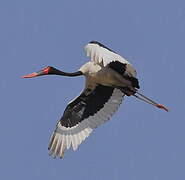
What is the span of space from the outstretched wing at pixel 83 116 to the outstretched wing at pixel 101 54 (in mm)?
2547

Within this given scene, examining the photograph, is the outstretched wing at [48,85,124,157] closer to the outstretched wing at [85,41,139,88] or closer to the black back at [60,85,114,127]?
the black back at [60,85,114,127]

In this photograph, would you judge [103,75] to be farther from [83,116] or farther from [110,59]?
[110,59]

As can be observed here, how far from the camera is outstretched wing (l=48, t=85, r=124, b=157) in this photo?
22859mm

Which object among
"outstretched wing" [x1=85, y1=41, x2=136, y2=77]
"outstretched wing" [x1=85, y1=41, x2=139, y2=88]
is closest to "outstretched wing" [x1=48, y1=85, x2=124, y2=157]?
"outstretched wing" [x1=85, y1=41, x2=139, y2=88]

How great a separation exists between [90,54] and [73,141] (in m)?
3.79

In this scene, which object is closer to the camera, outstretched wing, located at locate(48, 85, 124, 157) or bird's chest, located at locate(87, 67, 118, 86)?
bird's chest, located at locate(87, 67, 118, 86)

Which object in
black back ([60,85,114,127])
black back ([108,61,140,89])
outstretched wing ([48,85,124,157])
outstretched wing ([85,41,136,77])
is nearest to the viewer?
outstretched wing ([85,41,136,77])

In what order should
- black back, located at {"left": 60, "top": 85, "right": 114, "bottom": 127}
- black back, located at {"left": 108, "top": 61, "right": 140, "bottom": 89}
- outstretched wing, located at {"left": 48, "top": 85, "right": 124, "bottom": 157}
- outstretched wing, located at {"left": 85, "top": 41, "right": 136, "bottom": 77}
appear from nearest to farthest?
outstretched wing, located at {"left": 85, "top": 41, "right": 136, "bottom": 77} < black back, located at {"left": 108, "top": 61, "right": 140, "bottom": 89} < outstretched wing, located at {"left": 48, "top": 85, "right": 124, "bottom": 157} < black back, located at {"left": 60, "top": 85, "right": 114, "bottom": 127}

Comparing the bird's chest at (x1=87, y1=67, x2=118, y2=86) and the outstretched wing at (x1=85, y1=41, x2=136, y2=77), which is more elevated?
the bird's chest at (x1=87, y1=67, x2=118, y2=86)

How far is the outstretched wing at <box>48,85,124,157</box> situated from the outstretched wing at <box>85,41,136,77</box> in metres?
2.55

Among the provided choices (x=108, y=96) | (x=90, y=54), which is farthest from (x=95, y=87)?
(x=90, y=54)

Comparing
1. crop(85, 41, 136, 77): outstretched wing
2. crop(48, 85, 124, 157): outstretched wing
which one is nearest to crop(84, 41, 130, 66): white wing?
crop(85, 41, 136, 77): outstretched wing

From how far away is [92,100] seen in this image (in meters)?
23.4

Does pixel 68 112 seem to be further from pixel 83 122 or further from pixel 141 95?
pixel 141 95
